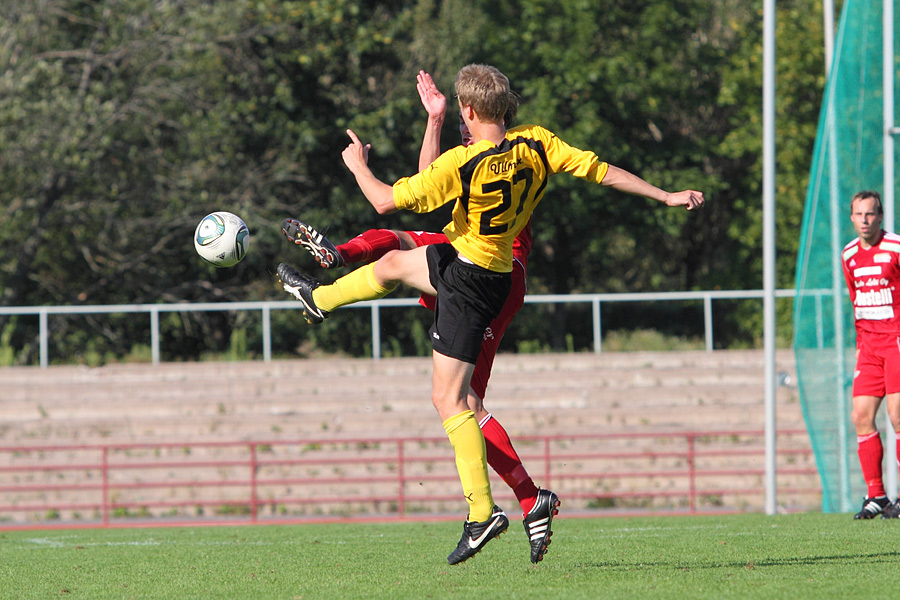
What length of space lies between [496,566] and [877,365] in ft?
12.7

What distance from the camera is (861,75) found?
10.4 meters

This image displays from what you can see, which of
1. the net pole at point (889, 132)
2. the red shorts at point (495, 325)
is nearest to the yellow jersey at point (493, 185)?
the red shorts at point (495, 325)

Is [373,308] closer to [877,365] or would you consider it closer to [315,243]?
[877,365]

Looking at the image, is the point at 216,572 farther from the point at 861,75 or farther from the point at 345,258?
the point at 861,75

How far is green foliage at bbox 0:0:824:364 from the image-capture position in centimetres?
2088

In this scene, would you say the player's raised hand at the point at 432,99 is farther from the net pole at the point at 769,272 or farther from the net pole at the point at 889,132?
the net pole at the point at 769,272

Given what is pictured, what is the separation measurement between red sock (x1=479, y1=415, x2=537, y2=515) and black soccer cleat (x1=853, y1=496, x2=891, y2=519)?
3.76m

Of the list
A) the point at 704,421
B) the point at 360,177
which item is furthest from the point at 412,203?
the point at 704,421

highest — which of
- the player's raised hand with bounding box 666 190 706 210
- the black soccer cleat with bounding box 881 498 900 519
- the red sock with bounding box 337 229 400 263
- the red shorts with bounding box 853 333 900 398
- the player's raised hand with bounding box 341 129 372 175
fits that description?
the player's raised hand with bounding box 341 129 372 175

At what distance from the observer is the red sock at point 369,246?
593cm

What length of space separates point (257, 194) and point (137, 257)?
285 cm

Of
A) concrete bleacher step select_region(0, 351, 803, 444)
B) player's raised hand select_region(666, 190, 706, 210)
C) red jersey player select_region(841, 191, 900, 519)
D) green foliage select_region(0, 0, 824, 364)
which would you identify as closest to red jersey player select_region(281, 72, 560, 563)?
player's raised hand select_region(666, 190, 706, 210)

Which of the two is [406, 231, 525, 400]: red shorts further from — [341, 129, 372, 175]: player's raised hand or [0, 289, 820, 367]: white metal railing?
[0, 289, 820, 367]: white metal railing

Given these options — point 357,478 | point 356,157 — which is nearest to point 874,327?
point 356,157
